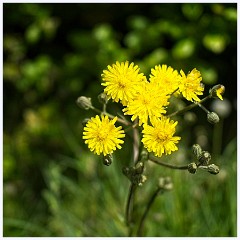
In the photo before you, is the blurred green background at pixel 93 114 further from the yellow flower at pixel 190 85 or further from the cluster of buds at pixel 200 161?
the yellow flower at pixel 190 85

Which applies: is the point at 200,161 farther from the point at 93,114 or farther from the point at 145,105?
the point at 93,114

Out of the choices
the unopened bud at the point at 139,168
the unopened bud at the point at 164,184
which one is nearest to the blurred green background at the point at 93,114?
the unopened bud at the point at 164,184

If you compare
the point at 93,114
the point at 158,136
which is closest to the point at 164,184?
the point at 158,136

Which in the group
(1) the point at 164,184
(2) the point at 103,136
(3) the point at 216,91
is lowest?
(1) the point at 164,184

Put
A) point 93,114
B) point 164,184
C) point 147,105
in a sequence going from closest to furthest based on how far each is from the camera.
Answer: point 147,105, point 164,184, point 93,114

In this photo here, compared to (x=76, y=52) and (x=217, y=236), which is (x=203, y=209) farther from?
(x=76, y=52)

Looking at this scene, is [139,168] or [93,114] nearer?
[139,168]
